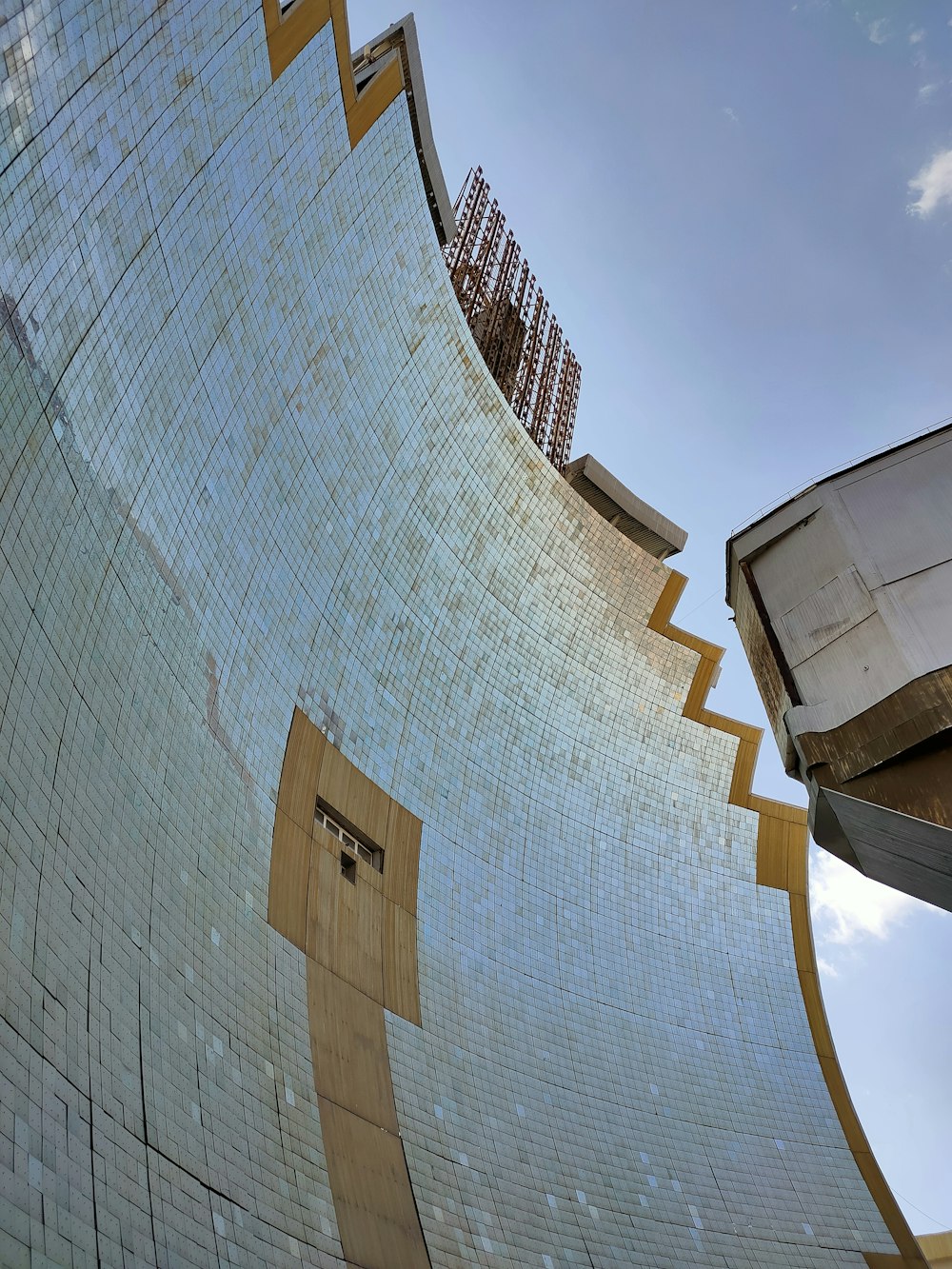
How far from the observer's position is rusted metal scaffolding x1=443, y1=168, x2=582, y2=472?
1523 cm

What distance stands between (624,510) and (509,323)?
4150 mm

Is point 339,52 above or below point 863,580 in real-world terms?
above

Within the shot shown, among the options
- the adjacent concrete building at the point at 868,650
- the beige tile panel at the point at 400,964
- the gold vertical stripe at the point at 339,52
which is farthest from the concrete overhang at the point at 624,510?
the beige tile panel at the point at 400,964

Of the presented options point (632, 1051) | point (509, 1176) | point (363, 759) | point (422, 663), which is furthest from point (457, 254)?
point (509, 1176)

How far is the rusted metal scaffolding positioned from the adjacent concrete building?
5178 mm

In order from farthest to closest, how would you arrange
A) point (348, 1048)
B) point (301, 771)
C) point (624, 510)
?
point (624, 510)
point (301, 771)
point (348, 1048)

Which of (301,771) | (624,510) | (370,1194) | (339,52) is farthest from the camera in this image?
(624,510)

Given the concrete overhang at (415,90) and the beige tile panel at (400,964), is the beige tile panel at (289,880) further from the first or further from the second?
the concrete overhang at (415,90)

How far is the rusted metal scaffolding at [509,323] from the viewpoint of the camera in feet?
50.0

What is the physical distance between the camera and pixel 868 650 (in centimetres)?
972

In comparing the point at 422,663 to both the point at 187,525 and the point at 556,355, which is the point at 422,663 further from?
the point at 556,355

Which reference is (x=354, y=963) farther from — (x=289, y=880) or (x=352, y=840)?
(x=352, y=840)

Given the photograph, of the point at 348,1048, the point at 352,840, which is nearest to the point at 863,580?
the point at 352,840

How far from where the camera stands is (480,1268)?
7.66 meters
